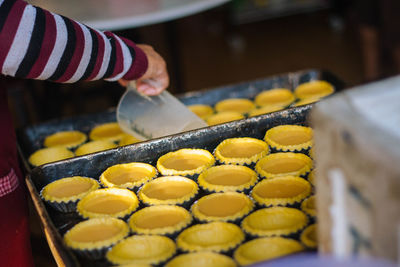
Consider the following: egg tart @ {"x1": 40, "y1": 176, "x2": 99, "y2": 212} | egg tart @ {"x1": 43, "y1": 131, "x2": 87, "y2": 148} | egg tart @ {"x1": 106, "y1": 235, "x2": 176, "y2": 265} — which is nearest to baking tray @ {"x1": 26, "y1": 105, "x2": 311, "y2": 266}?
egg tart @ {"x1": 40, "y1": 176, "x2": 99, "y2": 212}

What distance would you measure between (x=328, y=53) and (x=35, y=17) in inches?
172

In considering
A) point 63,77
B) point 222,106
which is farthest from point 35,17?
point 222,106

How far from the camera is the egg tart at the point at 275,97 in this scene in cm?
229

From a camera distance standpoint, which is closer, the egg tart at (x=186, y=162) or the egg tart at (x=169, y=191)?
the egg tart at (x=169, y=191)

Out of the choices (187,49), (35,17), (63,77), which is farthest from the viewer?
(187,49)

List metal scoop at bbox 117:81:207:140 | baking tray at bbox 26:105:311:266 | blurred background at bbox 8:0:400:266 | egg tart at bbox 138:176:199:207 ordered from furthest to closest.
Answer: blurred background at bbox 8:0:400:266
metal scoop at bbox 117:81:207:140
baking tray at bbox 26:105:311:266
egg tart at bbox 138:176:199:207

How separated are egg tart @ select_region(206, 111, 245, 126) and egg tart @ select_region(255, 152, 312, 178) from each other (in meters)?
0.47

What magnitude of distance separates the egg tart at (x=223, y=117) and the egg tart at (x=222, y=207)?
67cm

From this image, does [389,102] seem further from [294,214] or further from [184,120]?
[184,120]

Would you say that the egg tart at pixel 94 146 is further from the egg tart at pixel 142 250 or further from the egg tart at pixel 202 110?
the egg tart at pixel 142 250

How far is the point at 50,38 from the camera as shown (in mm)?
A: 1340

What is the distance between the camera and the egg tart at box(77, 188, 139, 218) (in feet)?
4.93

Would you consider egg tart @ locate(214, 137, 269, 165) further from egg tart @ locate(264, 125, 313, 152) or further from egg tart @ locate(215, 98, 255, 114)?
egg tart @ locate(215, 98, 255, 114)

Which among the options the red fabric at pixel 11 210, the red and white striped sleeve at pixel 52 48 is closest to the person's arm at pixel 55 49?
the red and white striped sleeve at pixel 52 48
